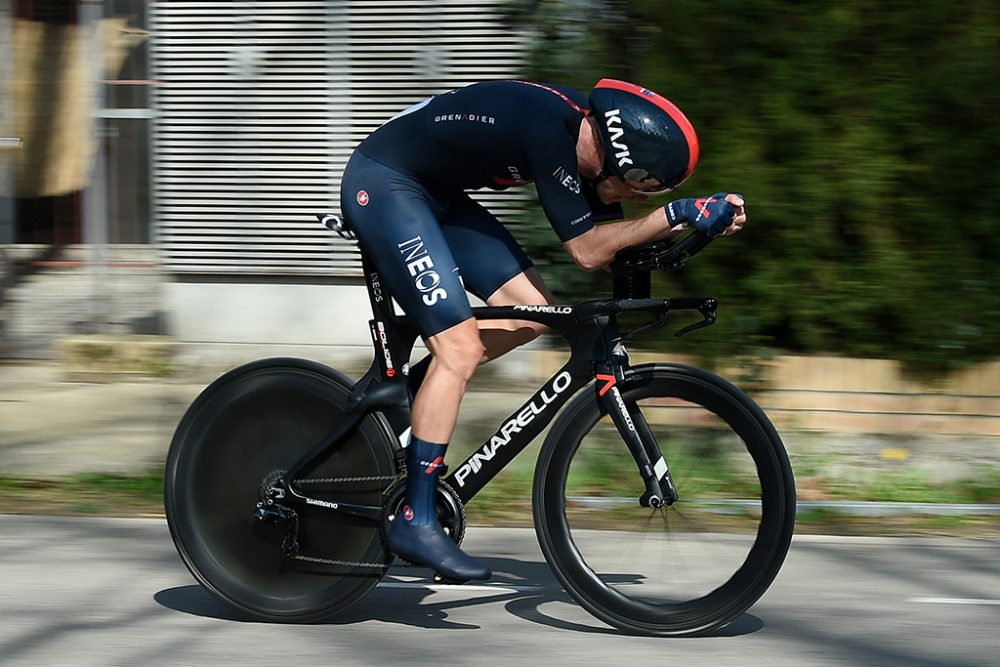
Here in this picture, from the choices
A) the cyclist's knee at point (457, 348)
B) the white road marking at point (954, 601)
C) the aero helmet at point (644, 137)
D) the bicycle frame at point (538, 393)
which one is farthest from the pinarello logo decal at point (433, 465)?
the white road marking at point (954, 601)

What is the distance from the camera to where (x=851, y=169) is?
25.5 feet

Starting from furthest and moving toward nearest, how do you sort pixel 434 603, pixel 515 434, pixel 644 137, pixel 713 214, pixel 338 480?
pixel 434 603
pixel 338 480
pixel 515 434
pixel 644 137
pixel 713 214

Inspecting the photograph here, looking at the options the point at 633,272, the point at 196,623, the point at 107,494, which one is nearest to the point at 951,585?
the point at 633,272

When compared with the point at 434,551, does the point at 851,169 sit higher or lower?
higher

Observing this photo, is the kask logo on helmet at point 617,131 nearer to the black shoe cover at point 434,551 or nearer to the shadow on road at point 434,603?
the black shoe cover at point 434,551

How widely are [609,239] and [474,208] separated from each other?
69 cm

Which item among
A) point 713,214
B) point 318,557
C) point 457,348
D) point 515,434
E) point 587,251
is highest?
point 713,214

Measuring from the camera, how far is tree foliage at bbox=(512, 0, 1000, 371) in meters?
7.73

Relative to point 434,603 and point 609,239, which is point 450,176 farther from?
point 434,603

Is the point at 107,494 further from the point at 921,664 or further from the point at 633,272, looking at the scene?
the point at 921,664

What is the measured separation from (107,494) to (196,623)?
2429 millimetres

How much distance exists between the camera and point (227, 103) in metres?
9.88

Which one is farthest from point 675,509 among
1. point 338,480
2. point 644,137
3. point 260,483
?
point 260,483

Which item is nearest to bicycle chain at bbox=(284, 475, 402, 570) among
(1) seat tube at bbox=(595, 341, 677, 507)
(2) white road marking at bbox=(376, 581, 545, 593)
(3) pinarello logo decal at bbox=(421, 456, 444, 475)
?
(3) pinarello logo decal at bbox=(421, 456, 444, 475)
